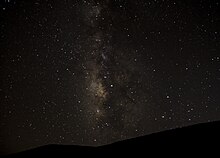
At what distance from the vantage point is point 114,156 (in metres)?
4.61

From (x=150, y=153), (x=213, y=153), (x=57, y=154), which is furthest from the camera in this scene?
(x=57, y=154)

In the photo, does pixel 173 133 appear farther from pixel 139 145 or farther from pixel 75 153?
pixel 75 153

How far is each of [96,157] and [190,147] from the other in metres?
1.51

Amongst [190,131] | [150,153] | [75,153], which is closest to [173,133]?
[190,131]

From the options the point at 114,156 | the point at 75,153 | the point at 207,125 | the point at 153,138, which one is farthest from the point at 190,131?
the point at 75,153

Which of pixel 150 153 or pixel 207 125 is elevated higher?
pixel 207 125

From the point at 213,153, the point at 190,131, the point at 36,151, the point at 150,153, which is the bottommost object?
the point at 213,153

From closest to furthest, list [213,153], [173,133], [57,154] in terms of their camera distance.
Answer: [213,153] < [173,133] < [57,154]

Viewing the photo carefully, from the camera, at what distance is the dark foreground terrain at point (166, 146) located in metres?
3.98

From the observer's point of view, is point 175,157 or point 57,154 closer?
point 175,157

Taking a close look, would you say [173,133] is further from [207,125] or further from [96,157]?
[96,157]

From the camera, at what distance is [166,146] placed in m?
4.45

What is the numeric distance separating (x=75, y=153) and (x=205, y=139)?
7.58 ft

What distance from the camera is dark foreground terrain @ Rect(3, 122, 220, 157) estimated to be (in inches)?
157
